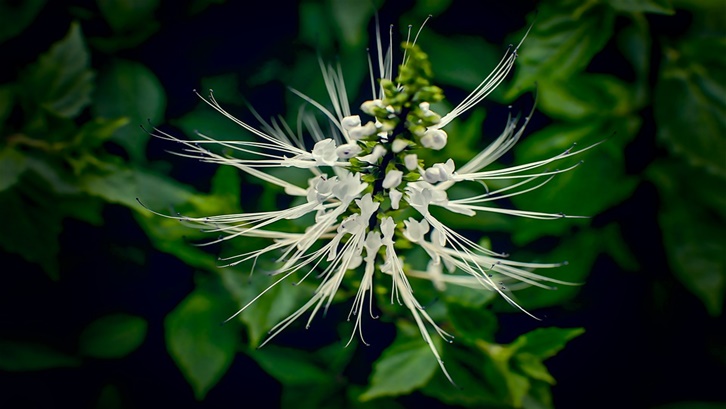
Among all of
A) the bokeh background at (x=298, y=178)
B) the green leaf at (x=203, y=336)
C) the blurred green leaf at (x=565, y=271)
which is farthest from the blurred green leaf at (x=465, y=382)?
the green leaf at (x=203, y=336)

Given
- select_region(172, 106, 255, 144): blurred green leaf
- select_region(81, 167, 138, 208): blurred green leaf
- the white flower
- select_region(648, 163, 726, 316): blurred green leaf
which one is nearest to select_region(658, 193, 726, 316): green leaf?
select_region(648, 163, 726, 316): blurred green leaf

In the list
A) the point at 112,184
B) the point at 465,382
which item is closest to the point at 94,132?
the point at 112,184

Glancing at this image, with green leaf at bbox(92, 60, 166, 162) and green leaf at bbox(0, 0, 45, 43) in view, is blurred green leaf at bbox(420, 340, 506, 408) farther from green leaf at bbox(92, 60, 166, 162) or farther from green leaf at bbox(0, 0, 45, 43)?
green leaf at bbox(0, 0, 45, 43)

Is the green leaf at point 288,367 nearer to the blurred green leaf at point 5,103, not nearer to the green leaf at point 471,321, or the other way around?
the green leaf at point 471,321

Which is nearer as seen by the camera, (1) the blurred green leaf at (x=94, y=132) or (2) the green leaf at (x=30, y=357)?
(1) the blurred green leaf at (x=94, y=132)

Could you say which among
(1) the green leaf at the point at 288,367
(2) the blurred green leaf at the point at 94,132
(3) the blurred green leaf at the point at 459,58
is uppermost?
(2) the blurred green leaf at the point at 94,132

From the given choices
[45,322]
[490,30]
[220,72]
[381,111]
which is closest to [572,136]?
[490,30]

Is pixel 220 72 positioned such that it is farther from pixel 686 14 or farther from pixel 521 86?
pixel 686 14

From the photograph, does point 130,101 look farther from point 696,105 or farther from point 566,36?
point 696,105
